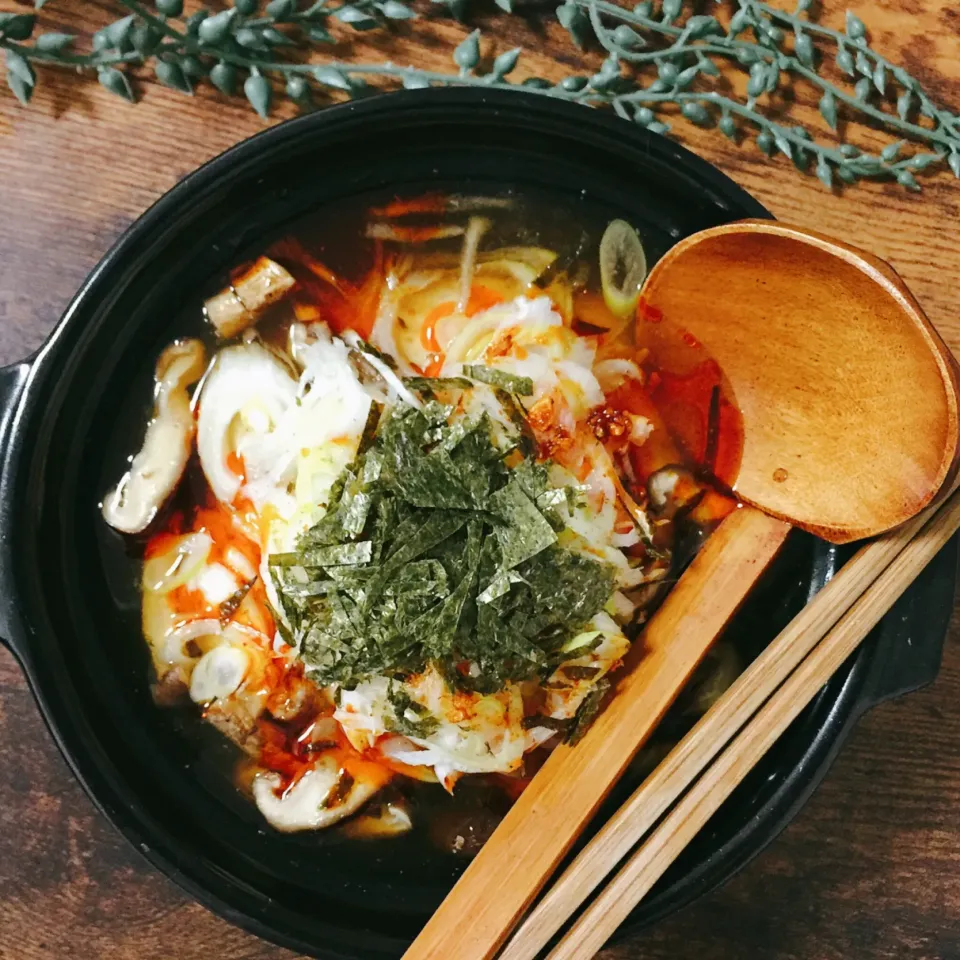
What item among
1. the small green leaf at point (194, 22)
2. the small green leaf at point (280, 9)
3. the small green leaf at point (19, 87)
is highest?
the small green leaf at point (280, 9)

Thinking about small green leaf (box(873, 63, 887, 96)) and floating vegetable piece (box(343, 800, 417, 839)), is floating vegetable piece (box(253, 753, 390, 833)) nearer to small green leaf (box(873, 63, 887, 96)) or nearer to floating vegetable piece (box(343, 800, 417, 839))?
floating vegetable piece (box(343, 800, 417, 839))

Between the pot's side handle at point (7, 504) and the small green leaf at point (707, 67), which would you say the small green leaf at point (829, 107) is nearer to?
the small green leaf at point (707, 67)

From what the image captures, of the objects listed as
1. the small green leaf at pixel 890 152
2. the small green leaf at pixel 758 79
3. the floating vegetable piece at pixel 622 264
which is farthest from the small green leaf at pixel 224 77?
the small green leaf at pixel 890 152

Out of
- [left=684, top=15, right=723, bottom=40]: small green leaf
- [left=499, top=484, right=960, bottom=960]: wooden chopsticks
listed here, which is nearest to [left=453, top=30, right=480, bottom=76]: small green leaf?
[left=684, top=15, right=723, bottom=40]: small green leaf

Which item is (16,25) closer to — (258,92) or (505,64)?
(258,92)

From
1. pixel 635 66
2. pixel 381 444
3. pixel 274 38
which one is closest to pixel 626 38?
pixel 635 66

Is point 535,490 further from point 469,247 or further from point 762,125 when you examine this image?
point 762,125

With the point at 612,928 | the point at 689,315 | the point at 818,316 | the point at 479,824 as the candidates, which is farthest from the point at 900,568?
the point at 479,824
